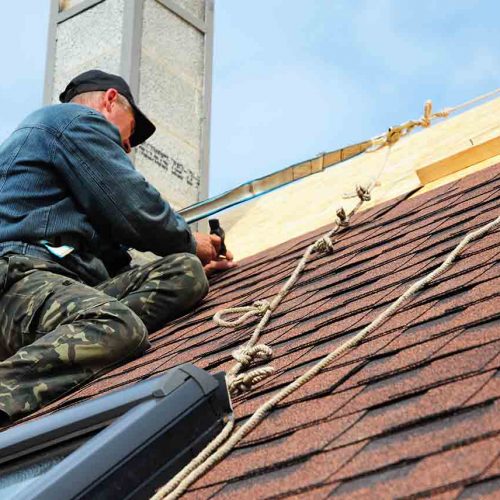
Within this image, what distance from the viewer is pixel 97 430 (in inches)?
83.0

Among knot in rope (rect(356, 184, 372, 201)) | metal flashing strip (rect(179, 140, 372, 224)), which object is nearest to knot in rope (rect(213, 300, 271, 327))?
knot in rope (rect(356, 184, 372, 201))

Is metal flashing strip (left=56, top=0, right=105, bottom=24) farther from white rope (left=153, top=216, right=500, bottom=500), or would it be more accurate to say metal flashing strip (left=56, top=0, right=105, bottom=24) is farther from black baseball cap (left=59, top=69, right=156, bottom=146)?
white rope (left=153, top=216, right=500, bottom=500)

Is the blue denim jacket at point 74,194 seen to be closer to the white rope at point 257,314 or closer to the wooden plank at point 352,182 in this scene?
the white rope at point 257,314

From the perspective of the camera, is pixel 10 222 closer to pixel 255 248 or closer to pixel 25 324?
pixel 25 324

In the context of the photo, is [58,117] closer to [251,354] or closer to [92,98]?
[92,98]

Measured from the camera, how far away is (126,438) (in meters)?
1.88

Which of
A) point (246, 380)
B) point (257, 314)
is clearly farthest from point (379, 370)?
point (257, 314)

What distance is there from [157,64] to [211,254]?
6.74ft

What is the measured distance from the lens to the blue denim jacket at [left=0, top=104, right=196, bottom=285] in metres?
3.36

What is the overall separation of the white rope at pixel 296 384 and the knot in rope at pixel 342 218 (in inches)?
41.8

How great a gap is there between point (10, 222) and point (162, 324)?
654 mm

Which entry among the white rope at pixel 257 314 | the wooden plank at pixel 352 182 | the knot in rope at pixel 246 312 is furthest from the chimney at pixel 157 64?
the knot in rope at pixel 246 312

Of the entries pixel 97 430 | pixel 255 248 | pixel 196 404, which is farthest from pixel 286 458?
pixel 255 248

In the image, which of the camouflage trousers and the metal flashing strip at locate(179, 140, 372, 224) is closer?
the camouflage trousers
